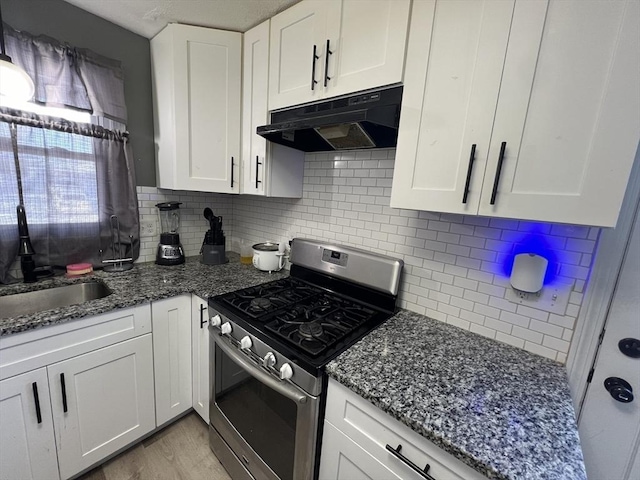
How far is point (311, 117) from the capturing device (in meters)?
1.14

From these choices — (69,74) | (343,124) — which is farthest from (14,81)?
(343,124)

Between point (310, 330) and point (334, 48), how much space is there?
4.09 feet

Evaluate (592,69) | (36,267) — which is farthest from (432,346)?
(36,267)

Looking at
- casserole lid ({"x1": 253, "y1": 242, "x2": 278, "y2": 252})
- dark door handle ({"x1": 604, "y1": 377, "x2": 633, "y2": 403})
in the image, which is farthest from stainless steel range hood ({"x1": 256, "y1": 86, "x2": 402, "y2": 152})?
dark door handle ({"x1": 604, "y1": 377, "x2": 633, "y2": 403})

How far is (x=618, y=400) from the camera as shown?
0.90 m

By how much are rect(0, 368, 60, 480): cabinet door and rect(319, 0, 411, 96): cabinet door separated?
5.90 feet

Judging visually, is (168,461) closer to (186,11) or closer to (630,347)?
(630,347)

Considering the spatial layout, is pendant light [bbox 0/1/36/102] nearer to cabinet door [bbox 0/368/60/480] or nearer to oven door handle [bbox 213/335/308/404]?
cabinet door [bbox 0/368/60/480]

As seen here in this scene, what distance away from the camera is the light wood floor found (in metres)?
1.40

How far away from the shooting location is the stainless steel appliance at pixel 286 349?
981 mm

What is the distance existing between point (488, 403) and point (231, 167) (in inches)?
69.3

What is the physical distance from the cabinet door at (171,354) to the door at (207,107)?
2.54ft

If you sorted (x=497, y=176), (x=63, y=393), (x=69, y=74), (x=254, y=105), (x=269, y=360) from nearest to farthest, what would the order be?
(x=497, y=176), (x=269, y=360), (x=63, y=393), (x=69, y=74), (x=254, y=105)

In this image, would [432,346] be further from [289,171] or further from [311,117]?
[289,171]
